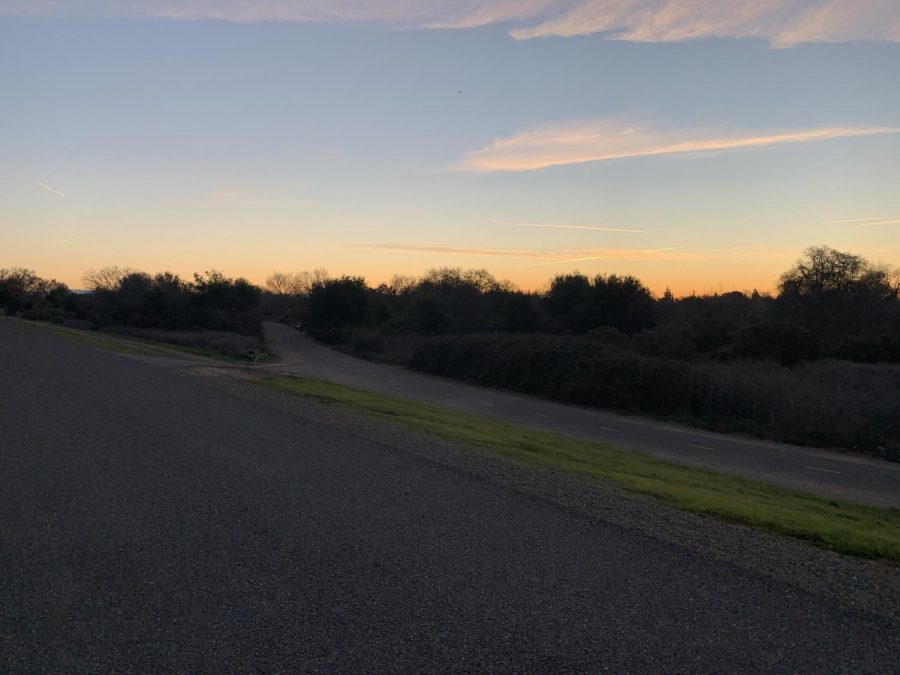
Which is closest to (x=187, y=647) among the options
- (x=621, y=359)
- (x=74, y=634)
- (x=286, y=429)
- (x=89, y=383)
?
(x=74, y=634)

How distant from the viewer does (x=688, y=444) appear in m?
23.5

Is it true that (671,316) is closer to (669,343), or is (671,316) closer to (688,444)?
(669,343)

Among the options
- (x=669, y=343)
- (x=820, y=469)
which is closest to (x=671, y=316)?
(x=669, y=343)

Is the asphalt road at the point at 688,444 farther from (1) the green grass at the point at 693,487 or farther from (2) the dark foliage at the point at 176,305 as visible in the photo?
(2) the dark foliage at the point at 176,305

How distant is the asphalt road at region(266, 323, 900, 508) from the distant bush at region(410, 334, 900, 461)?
101 cm

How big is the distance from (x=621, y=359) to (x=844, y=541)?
2486cm

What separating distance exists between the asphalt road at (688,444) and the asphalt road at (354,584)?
422 inches

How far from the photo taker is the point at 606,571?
6688 mm

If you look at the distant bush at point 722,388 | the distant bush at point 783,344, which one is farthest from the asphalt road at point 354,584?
the distant bush at point 783,344

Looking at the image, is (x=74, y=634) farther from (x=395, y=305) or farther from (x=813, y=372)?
(x=395, y=305)

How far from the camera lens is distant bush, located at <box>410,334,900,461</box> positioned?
23828mm

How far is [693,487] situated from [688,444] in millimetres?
11108

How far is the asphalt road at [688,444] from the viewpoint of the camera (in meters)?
17.9

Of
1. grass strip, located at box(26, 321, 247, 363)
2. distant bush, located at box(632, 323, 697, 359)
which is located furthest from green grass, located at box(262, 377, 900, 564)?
distant bush, located at box(632, 323, 697, 359)
